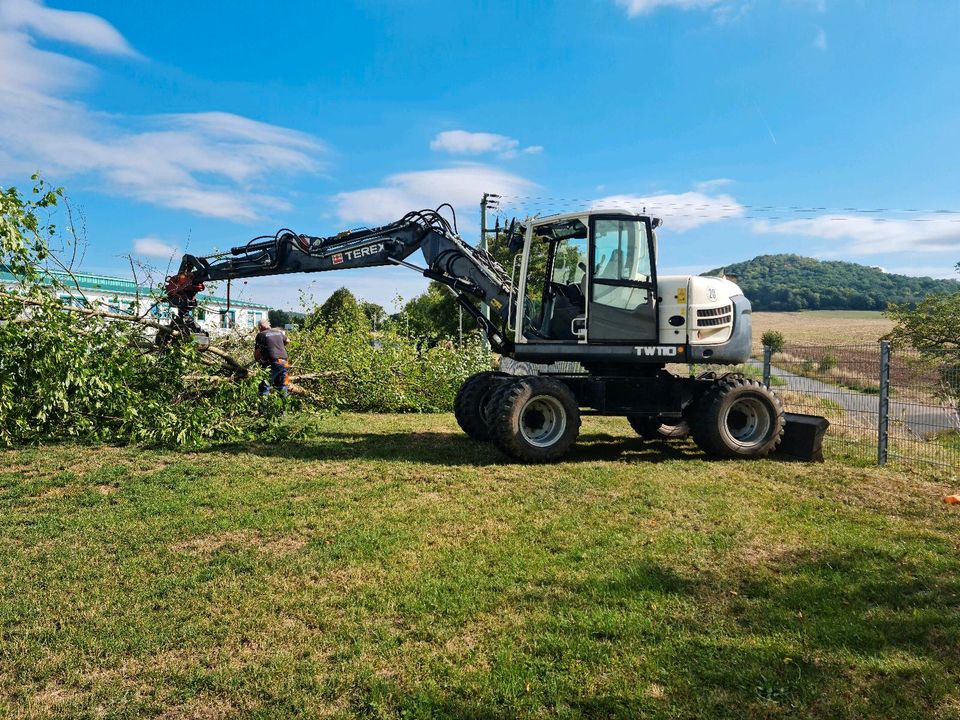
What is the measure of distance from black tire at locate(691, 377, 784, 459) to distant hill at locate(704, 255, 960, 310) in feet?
228

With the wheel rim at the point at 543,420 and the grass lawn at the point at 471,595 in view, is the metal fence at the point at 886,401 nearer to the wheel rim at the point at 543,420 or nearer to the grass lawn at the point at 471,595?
the grass lawn at the point at 471,595

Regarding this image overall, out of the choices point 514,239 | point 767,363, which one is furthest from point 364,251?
point 767,363

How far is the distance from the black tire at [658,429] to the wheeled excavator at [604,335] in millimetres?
1151

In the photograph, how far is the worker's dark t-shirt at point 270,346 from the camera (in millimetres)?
10977

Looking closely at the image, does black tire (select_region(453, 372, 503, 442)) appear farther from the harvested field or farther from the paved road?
the harvested field

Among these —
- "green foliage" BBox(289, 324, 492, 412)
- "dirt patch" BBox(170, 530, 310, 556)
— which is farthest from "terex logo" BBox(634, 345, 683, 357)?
"green foliage" BBox(289, 324, 492, 412)

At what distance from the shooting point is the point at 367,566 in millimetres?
4590

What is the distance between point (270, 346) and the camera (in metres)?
11.0

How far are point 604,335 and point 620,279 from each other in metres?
0.72

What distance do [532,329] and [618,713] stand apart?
19.7 ft

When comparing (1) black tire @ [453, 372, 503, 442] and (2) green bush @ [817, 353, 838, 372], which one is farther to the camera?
(1) black tire @ [453, 372, 503, 442]

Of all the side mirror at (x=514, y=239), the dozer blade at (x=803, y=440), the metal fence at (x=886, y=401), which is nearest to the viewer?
the metal fence at (x=886, y=401)

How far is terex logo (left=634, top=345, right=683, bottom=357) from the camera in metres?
8.36

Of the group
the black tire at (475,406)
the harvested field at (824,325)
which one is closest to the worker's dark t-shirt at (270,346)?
the black tire at (475,406)
